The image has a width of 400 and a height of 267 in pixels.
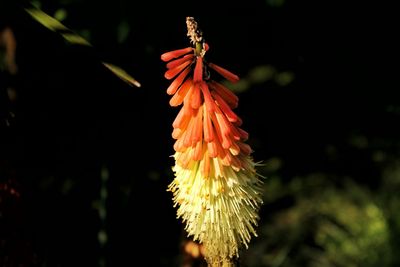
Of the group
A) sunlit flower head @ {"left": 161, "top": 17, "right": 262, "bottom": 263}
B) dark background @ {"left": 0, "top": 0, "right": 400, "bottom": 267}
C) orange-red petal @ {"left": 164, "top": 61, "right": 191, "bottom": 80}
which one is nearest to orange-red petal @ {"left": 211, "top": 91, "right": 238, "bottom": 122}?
sunlit flower head @ {"left": 161, "top": 17, "right": 262, "bottom": 263}

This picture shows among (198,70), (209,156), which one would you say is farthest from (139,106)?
(198,70)

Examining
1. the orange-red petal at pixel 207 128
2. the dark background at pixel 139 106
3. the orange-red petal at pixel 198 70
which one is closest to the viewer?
the orange-red petal at pixel 198 70

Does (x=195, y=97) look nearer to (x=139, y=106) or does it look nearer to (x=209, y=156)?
(x=209, y=156)

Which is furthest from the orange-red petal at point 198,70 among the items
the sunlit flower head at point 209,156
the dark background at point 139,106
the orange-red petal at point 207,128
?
the dark background at point 139,106

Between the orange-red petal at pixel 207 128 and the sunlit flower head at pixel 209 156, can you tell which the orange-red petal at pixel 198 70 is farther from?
the orange-red petal at pixel 207 128

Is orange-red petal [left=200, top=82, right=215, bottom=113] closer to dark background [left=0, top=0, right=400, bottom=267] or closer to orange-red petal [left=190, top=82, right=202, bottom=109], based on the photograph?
orange-red petal [left=190, top=82, right=202, bottom=109]

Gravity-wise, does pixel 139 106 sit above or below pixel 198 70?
above
